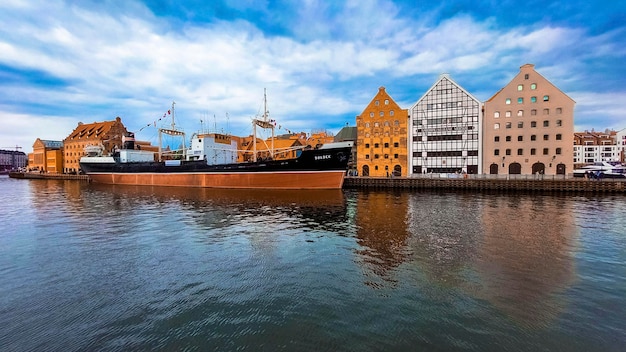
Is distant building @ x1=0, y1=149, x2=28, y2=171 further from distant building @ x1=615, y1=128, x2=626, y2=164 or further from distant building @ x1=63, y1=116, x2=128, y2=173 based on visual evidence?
distant building @ x1=615, y1=128, x2=626, y2=164

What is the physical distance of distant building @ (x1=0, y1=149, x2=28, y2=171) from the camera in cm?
16988

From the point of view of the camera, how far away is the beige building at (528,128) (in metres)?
51.9

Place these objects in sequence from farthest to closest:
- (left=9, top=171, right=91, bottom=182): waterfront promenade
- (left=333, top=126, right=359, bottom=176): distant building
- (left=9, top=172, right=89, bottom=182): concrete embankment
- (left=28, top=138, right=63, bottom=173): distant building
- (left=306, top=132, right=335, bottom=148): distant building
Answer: (left=28, top=138, right=63, bottom=173): distant building, (left=9, top=171, right=91, bottom=182): waterfront promenade, (left=9, top=172, right=89, bottom=182): concrete embankment, (left=306, top=132, right=335, bottom=148): distant building, (left=333, top=126, right=359, bottom=176): distant building

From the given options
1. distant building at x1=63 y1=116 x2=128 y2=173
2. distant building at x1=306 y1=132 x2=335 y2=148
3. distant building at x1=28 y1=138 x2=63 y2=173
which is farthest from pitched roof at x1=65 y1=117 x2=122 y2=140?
distant building at x1=306 y1=132 x2=335 y2=148

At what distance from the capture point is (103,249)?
13.4m

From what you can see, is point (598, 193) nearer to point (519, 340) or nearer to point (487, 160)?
point (487, 160)

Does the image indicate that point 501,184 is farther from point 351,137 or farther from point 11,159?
point 11,159

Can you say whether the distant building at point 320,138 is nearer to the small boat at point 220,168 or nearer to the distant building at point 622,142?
the small boat at point 220,168

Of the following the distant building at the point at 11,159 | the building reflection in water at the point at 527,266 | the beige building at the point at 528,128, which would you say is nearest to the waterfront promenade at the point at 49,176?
the building reflection in water at the point at 527,266

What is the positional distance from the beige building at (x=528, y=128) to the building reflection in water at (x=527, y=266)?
3941 centimetres

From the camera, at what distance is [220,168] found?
46.9m

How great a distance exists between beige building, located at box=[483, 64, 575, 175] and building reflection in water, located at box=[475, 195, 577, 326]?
3941 centimetres

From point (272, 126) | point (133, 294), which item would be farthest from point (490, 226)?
point (272, 126)

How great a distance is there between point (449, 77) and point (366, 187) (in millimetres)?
28691
